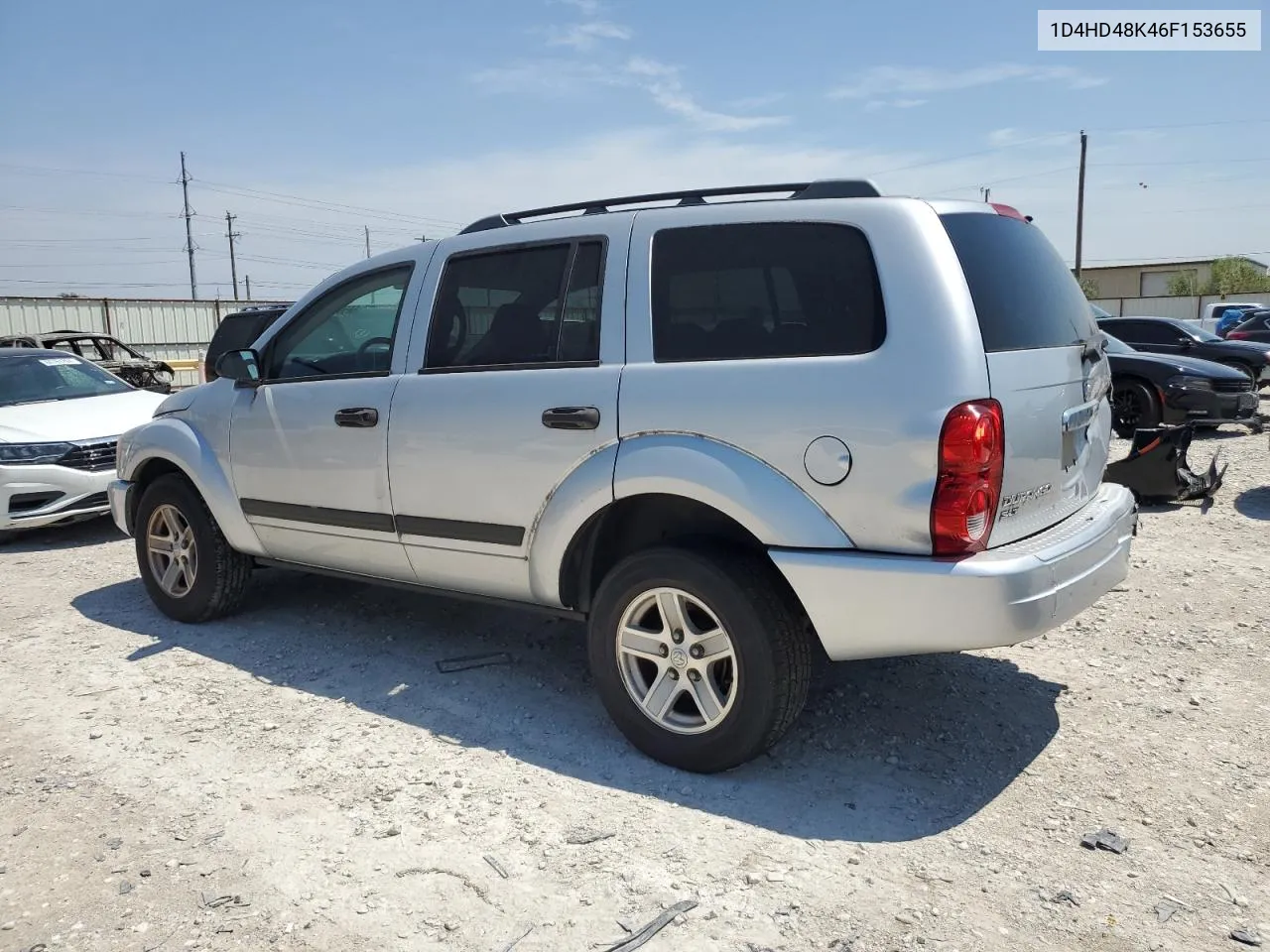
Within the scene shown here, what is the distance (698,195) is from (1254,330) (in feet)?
70.6

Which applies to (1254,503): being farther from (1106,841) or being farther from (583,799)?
(583,799)

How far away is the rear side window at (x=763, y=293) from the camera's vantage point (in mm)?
3113

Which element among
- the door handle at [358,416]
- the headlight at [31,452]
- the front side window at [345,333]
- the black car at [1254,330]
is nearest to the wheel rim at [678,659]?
the door handle at [358,416]

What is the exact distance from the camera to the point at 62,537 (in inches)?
309

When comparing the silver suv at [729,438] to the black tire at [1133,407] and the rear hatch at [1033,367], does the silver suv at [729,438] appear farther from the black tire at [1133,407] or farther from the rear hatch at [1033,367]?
the black tire at [1133,407]

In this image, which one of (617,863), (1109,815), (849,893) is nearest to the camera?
(849,893)

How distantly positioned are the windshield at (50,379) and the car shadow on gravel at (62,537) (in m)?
1.12

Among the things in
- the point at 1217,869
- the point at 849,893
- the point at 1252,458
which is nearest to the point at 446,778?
the point at 849,893

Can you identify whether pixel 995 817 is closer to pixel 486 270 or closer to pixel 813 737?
pixel 813 737

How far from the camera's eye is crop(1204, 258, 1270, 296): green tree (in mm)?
57100

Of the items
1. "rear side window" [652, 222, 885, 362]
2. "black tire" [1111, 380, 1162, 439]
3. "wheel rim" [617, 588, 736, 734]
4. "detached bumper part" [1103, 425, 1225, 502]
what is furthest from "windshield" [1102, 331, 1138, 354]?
"wheel rim" [617, 588, 736, 734]

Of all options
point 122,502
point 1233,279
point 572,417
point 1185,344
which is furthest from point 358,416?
point 1233,279

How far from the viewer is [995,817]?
312 centimetres

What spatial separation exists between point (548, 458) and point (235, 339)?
529 inches
